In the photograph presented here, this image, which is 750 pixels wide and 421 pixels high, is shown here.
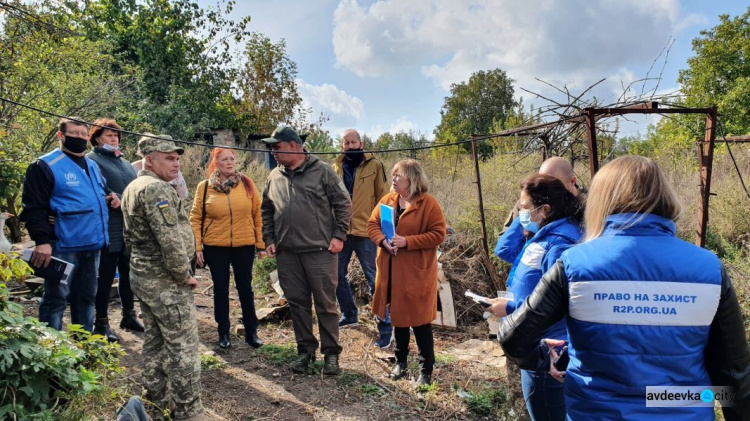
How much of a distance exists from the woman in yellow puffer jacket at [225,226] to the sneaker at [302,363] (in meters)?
0.80

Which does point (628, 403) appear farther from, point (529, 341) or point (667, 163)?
point (667, 163)

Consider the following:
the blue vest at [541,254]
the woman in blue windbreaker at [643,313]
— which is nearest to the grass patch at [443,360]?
the blue vest at [541,254]

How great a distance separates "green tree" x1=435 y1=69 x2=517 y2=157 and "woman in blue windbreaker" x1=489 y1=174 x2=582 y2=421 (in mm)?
24858

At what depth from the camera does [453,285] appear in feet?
19.6

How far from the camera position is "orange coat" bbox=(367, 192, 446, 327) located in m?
3.63

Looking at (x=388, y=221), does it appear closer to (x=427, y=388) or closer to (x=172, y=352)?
(x=427, y=388)

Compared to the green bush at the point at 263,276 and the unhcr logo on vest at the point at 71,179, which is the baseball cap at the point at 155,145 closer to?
the unhcr logo on vest at the point at 71,179

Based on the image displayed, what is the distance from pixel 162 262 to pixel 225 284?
1348mm

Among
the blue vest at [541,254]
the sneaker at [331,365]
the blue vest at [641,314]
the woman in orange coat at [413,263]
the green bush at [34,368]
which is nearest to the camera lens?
the blue vest at [641,314]

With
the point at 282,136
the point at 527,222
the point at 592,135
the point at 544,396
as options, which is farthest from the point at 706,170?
the point at 282,136

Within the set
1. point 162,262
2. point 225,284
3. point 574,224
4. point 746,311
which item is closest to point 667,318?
point 574,224

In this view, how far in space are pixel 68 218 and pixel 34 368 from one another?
2062 millimetres

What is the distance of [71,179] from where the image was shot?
12.2 feet

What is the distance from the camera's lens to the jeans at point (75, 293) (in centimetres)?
356
